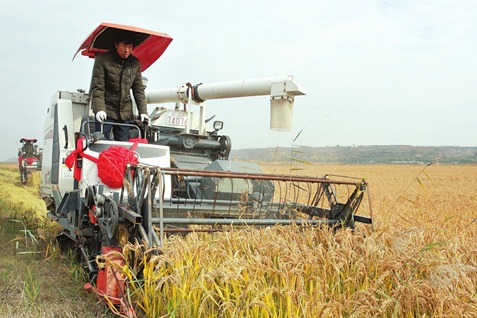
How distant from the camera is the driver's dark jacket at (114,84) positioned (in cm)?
537

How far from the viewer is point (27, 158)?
19.4m

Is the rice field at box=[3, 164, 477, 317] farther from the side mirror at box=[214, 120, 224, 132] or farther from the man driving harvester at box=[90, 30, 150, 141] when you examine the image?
the side mirror at box=[214, 120, 224, 132]

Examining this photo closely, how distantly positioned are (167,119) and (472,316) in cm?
539

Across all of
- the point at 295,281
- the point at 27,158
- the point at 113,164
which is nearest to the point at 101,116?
the point at 113,164

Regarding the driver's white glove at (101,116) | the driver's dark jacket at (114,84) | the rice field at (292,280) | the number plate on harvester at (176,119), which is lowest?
the rice field at (292,280)

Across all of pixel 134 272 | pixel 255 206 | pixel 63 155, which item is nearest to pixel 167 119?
pixel 63 155

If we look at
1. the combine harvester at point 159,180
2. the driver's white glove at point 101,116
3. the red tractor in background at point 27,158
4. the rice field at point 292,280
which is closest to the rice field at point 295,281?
the rice field at point 292,280

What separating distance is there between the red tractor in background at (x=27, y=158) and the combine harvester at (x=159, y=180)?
44.7 feet

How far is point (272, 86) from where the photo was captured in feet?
18.0

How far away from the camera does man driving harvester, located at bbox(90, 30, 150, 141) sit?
5.39 metres

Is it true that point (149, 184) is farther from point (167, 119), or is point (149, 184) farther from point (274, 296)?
point (167, 119)

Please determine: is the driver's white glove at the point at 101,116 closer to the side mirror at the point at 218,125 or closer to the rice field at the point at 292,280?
the rice field at the point at 292,280

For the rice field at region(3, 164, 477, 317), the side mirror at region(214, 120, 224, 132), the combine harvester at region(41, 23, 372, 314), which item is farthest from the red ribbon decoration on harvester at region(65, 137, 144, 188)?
the side mirror at region(214, 120, 224, 132)

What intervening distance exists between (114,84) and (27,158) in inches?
616
